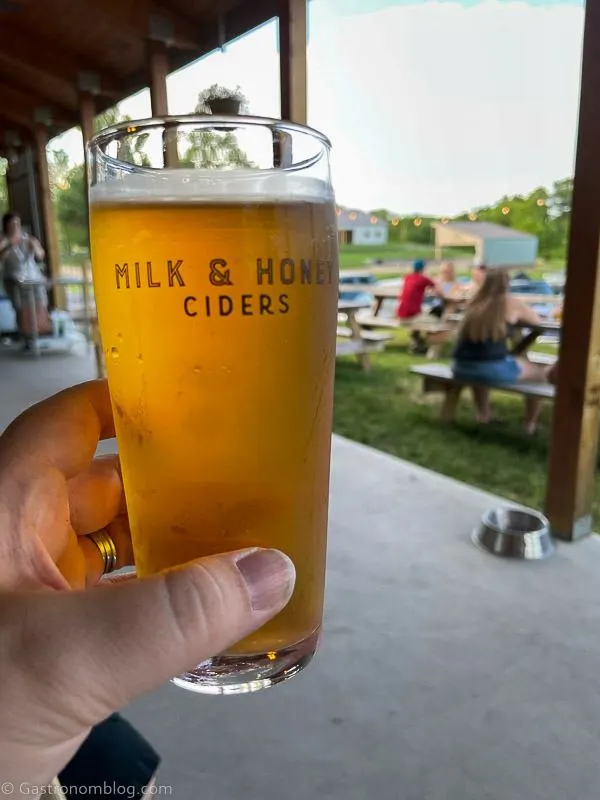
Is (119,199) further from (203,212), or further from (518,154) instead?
(518,154)

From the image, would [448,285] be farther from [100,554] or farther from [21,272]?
[100,554]

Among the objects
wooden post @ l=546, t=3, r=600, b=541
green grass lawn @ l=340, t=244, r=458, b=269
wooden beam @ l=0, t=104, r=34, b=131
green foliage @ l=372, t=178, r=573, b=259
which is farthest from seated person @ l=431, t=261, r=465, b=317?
wooden post @ l=546, t=3, r=600, b=541

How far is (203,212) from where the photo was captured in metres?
0.55

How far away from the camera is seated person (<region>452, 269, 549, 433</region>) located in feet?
14.8

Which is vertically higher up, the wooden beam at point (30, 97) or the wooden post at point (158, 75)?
the wooden beam at point (30, 97)

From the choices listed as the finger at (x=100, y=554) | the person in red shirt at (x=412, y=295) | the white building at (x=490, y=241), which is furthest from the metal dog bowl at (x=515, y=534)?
the white building at (x=490, y=241)

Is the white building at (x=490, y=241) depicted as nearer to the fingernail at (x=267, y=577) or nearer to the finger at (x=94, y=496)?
the finger at (x=94, y=496)

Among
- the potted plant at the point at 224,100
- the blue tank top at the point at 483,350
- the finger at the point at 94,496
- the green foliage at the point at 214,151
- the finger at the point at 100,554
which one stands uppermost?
the potted plant at the point at 224,100

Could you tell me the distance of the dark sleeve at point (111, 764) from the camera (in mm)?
993

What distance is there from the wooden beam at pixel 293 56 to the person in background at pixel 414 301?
5245 mm

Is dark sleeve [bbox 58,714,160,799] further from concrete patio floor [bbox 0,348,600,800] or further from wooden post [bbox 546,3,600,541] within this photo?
wooden post [bbox 546,3,600,541]

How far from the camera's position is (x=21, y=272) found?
24.6 feet

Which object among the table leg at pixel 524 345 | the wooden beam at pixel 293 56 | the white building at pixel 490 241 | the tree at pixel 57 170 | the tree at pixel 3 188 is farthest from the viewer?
the white building at pixel 490 241

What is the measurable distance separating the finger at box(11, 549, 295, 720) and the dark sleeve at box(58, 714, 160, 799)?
59 cm
